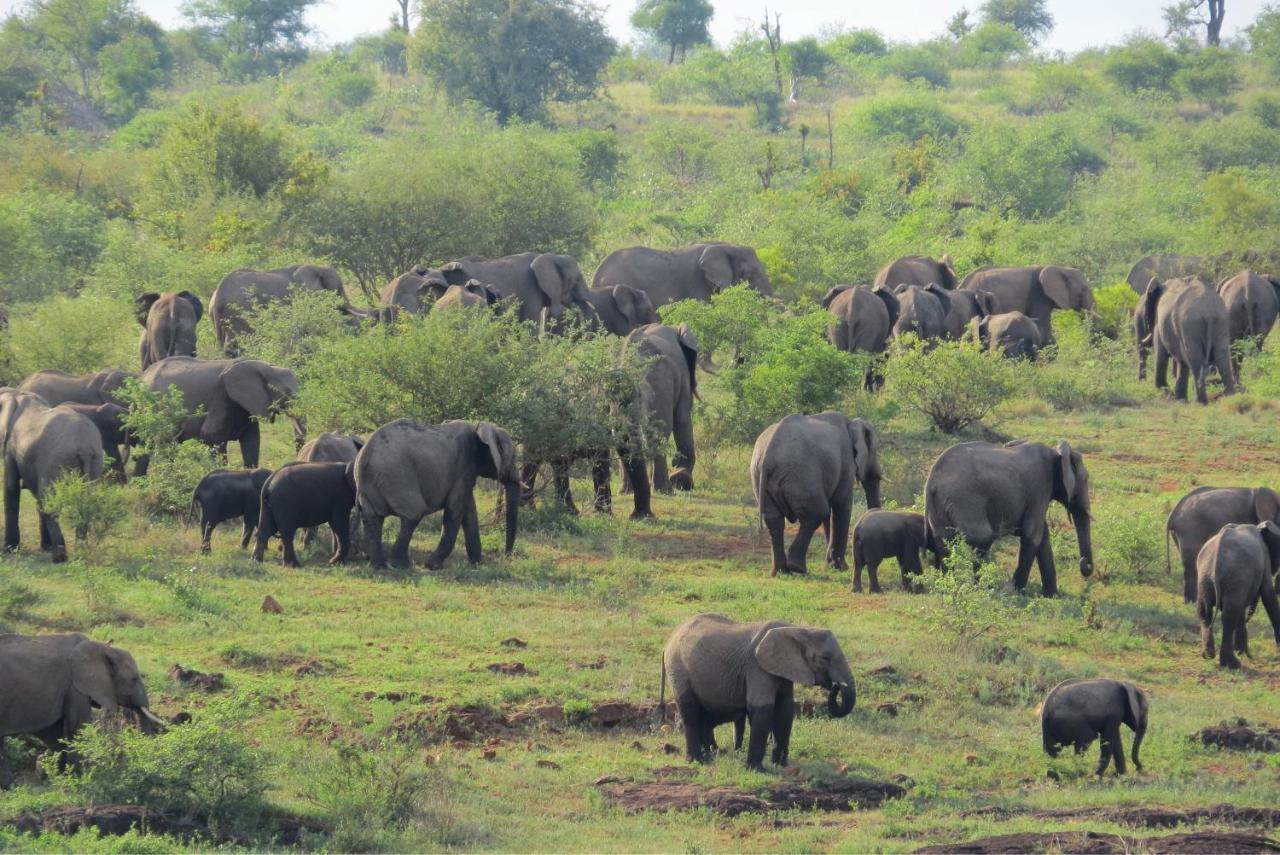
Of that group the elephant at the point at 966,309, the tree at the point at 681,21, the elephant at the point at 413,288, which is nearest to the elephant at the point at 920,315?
the elephant at the point at 966,309

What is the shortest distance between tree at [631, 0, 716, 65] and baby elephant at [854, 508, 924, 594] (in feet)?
266

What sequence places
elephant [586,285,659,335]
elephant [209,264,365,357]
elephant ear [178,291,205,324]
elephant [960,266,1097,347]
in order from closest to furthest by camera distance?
elephant ear [178,291,205,324], elephant [209,264,365,357], elephant [586,285,659,335], elephant [960,266,1097,347]

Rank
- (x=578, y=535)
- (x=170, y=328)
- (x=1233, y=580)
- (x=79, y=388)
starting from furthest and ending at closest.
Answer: (x=170, y=328) < (x=79, y=388) < (x=578, y=535) < (x=1233, y=580)

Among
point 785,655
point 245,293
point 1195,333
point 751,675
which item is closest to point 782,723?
point 751,675

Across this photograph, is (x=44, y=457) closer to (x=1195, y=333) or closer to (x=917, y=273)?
(x=1195, y=333)

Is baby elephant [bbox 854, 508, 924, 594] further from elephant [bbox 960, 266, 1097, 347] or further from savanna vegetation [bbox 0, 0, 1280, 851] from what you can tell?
elephant [bbox 960, 266, 1097, 347]

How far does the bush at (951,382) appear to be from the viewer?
22297mm

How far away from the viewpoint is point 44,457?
636 inches

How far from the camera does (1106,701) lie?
38.1ft

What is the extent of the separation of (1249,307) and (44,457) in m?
19.9

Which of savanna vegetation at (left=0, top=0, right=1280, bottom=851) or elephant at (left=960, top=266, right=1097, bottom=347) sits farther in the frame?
elephant at (left=960, top=266, right=1097, bottom=347)

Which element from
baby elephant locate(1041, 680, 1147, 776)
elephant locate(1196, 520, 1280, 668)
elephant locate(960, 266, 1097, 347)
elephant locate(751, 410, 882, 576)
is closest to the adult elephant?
elephant locate(960, 266, 1097, 347)

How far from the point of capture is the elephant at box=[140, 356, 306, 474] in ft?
62.6

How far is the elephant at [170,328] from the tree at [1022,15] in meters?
89.9
